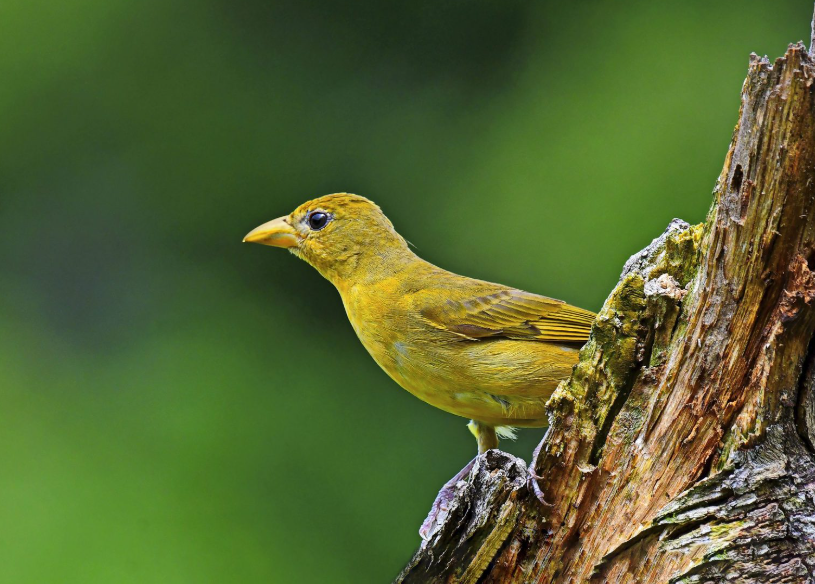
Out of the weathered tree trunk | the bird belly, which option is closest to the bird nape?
the bird belly

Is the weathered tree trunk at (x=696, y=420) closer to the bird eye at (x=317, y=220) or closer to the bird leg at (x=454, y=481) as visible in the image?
the bird leg at (x=454, y=481)

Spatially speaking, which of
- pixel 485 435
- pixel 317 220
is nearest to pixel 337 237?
pixel 317 220

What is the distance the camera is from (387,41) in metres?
9.46

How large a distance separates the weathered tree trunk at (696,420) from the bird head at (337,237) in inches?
71.6

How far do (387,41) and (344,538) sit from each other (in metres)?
4.17

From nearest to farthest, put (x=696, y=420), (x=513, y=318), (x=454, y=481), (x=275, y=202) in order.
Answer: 1. (x=696, y=420)
2. (x=454, y=481)
3. (x=513, y=318)
4. (x=275, y=202)

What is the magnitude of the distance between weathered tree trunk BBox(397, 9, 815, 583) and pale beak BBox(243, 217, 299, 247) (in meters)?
2.03

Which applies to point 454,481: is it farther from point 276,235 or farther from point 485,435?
point 276,235

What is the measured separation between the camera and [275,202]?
8727 mm

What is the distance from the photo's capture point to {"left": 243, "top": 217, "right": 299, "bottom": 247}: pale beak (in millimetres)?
5117

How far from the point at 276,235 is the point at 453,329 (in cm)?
113

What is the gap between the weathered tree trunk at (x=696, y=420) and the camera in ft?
9.62

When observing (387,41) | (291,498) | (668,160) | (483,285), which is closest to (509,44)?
(387,41)

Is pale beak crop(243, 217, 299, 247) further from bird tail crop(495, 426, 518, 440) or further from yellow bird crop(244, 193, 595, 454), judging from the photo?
bird tail crop(495, 426, 518, 440)
